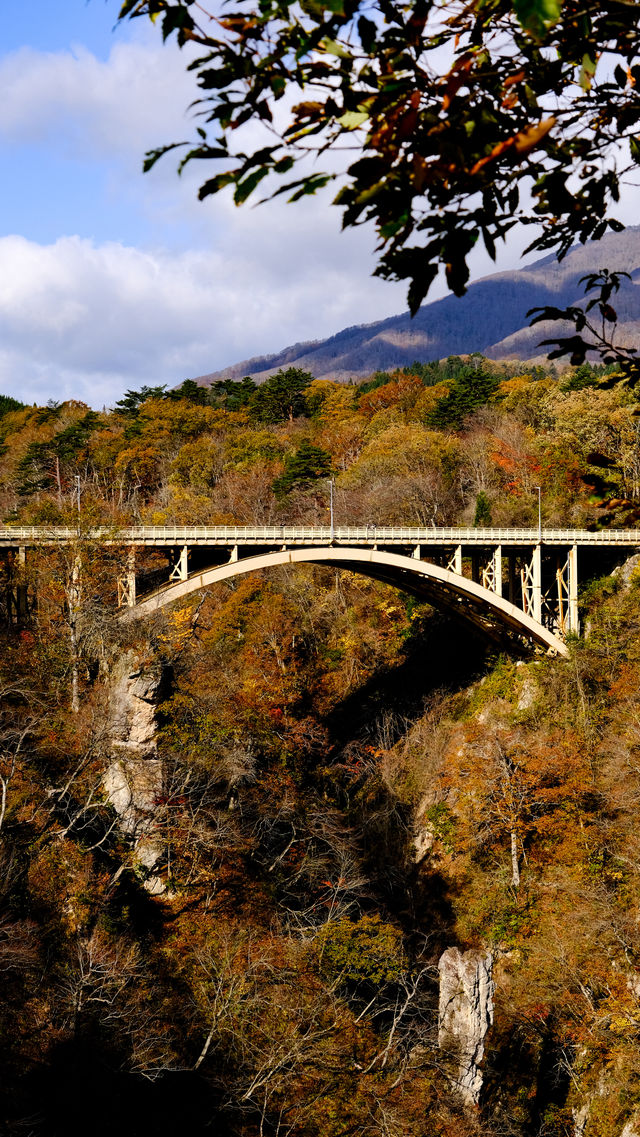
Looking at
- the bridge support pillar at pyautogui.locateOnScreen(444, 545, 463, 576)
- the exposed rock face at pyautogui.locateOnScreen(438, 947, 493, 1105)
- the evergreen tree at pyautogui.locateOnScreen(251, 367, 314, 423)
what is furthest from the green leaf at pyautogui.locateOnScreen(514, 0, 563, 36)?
the evergreen tree at pyautogui.locateOnScreen(251, 367, 314, 423)

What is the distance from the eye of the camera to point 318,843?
2670 centimetres

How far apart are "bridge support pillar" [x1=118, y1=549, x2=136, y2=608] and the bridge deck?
71cm

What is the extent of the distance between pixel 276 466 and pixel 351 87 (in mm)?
52276

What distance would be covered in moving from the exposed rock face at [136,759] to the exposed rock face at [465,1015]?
25.6 ft

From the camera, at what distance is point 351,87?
252cm

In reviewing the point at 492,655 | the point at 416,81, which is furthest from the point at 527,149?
the point at 492,655

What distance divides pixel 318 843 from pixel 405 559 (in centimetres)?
1016

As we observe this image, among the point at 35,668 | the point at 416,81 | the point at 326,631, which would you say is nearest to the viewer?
the point at 416,81

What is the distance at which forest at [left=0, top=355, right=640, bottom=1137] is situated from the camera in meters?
16.3

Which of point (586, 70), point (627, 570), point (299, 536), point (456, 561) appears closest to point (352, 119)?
point (586, 70)

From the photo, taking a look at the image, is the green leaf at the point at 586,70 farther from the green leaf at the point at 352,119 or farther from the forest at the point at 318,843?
the forest at the point at 318,843

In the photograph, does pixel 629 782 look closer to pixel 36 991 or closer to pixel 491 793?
pixel 491 793

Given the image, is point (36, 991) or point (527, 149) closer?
point (527, 149)

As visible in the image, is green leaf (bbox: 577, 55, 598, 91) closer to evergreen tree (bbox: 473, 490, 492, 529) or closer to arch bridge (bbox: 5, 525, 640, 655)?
arch bridge (bbox: 5, 525, 640, 655)
